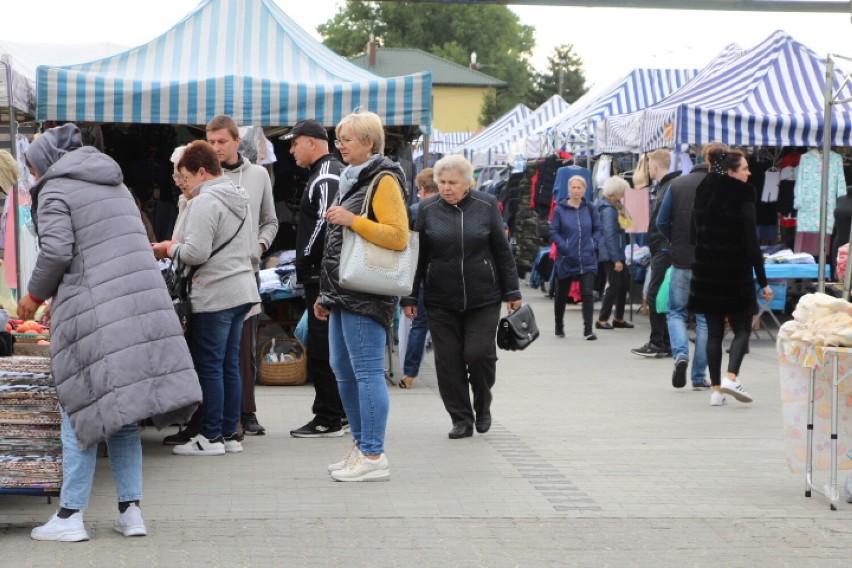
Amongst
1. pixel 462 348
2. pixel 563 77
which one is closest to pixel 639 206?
pixel 462 348

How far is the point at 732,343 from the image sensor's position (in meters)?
10.3

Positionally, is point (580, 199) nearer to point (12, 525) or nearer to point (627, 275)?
point (627, 275)

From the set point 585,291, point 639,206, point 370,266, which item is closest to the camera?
point 370,266

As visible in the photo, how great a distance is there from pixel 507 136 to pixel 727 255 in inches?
958

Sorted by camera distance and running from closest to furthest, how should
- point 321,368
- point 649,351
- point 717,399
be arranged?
point 321,368 → point 717,399 → point 649,351

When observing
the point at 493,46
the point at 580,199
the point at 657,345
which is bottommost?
the point at 657,345

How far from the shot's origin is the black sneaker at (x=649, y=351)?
559 inches

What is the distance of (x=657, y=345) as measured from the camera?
46.7 feet

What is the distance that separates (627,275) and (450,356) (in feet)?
29.3

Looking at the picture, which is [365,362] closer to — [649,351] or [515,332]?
[515,332]

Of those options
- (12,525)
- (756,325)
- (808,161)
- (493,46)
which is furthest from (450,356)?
(493,46)

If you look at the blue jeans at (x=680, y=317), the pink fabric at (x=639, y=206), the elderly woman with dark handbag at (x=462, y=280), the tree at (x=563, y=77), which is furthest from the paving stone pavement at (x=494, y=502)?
the tree at (x=563, y=77)

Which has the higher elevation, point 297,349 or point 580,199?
point 580,199

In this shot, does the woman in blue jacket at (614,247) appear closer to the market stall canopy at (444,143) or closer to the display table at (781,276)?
the display table at (781,276)
